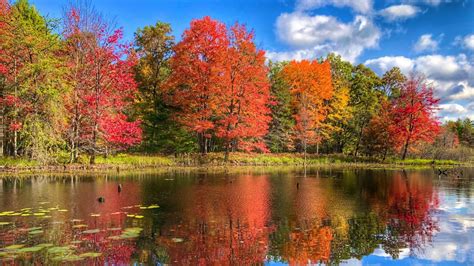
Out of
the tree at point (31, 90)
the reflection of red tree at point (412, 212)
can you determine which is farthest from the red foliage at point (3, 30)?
the reflection of red tree at point (412, 212)

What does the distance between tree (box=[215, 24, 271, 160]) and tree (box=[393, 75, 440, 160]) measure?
16961mm

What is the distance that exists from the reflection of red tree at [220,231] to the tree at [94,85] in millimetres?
16589

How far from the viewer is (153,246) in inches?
427

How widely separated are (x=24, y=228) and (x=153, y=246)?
488 cm

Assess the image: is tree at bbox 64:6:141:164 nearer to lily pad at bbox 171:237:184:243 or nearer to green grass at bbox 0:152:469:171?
green grass at bbox 0:152:469:171

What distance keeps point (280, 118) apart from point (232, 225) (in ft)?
120

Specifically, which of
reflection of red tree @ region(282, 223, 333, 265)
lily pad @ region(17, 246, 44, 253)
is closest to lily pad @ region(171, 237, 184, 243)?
reflection of red tree @ region(282, 223, 333, 265)

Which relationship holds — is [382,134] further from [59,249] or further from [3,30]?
[59,249]

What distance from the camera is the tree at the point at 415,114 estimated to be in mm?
46500

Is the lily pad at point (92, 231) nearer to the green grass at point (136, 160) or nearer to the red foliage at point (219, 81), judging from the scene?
the green grass at point (136, 160)

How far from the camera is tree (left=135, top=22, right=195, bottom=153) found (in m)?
41.6

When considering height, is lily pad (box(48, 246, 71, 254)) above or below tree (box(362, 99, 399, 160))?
below

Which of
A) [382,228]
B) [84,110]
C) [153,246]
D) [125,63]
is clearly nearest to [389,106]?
[125,63]

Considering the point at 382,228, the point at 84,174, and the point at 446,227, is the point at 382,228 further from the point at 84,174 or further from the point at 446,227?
the point at 84,174
